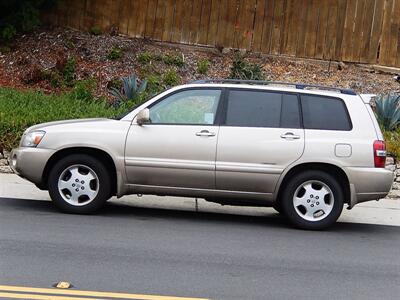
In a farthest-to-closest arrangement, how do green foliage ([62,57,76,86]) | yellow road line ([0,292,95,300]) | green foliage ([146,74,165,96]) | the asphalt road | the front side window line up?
1. green foliage ([62,57,76,86])
2. green foliage ([146,74,165,96])
3. the front side window
4. the asphalt road
5. yellow road line ([0,292,95,300])

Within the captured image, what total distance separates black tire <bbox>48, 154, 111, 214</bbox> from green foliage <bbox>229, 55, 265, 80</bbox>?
254 inches

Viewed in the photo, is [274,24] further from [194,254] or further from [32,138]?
[194,254]

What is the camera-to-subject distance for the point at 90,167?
9.73 metres

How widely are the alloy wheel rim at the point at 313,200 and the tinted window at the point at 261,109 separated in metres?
0.75

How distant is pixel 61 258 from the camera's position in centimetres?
779

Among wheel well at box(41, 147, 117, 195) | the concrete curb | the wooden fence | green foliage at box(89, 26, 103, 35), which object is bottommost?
the concrete curb

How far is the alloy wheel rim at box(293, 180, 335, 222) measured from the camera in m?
9.71

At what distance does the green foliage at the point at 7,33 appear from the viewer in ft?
54.3

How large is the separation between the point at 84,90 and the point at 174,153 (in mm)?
5440

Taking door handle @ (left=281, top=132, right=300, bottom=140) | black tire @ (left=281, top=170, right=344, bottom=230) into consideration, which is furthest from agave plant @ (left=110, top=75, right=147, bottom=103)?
black tire @ (left=281, top=170, right=344, bottom=230)

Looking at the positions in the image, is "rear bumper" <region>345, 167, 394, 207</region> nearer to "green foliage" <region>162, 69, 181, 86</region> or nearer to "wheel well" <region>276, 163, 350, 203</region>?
"wheel well" <region>276, 163, 350, 203</region>

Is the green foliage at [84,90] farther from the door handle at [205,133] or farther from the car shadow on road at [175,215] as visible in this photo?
the door handle at [205,133]

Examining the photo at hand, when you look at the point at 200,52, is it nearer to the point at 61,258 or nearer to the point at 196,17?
the point at 196,17

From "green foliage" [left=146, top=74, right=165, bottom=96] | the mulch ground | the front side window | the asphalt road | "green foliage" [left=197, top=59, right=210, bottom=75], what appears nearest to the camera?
the asphalt road
